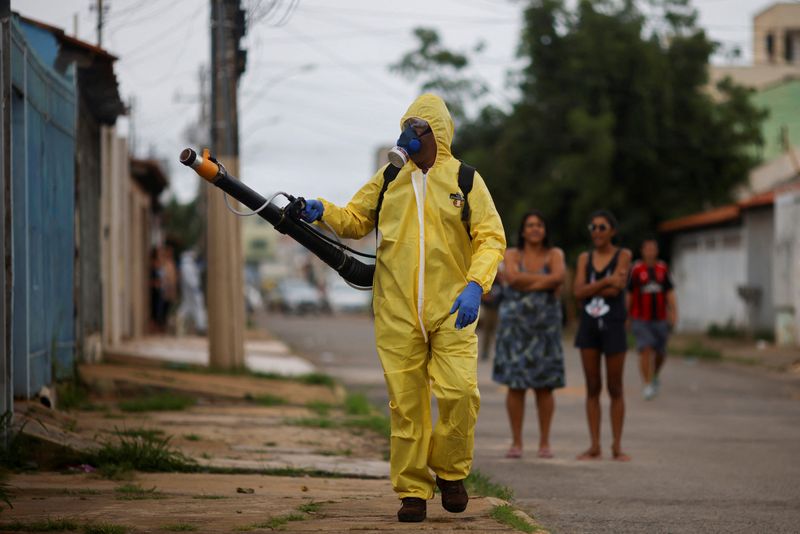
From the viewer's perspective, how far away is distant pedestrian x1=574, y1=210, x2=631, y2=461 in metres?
9.65

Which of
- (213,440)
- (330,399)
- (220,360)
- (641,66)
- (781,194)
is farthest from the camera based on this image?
(641,66)

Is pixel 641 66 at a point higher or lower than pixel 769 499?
higher

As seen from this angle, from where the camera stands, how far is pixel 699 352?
2483 centimetres

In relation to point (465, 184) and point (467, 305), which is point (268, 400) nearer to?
→ point (465, 184)


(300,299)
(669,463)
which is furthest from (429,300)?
(300,299)

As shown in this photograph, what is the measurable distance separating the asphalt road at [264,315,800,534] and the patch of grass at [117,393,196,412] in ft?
9.33

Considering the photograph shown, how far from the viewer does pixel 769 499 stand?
7.74 meters

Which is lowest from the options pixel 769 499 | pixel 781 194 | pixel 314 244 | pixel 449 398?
pixel 769 499

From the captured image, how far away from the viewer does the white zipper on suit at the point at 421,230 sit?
20.2ft

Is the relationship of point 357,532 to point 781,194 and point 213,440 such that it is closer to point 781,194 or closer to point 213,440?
point 213,440

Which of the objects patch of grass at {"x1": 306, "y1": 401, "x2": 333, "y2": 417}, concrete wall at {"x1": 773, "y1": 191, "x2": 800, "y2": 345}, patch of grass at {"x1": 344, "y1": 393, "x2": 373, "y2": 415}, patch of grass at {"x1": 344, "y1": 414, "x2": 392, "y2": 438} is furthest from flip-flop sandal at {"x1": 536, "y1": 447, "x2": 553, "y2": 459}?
concrete wall at {"x1": 773, "y1": 191, "x2": 800, "y2": 345}

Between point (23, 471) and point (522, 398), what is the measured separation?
3.93 metres

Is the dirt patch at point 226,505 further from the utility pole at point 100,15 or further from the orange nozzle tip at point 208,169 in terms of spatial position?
the utility pole at point 100,15

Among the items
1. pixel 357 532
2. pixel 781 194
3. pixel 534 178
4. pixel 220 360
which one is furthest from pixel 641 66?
pixel 357 532
